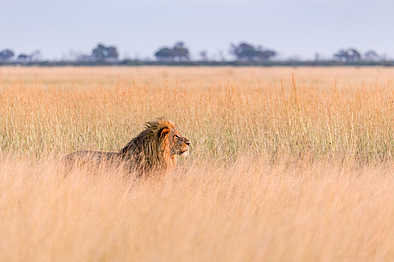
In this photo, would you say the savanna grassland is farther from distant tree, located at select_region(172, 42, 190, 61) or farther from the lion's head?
distant tree, located at select_region(172, 42, 190, 61)

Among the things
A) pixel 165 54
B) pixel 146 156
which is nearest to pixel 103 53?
pixel 165 54

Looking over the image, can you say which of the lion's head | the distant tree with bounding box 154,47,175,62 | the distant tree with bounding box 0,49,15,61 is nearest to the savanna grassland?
the lion's head

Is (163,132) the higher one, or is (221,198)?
(163,132)

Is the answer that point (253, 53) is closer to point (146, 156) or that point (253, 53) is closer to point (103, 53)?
point (103, 53)

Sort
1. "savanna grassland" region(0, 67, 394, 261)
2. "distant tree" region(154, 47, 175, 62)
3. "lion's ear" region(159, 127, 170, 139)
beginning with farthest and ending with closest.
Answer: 1. "distant tree" region(154, 47, 175, 62)
2. "lion's ear" region(159, 127, 170, 139)
3. "savanna grassland" region(0, 67, 394, 261)

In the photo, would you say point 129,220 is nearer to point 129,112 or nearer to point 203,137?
point 203,137

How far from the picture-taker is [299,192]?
5402 mm

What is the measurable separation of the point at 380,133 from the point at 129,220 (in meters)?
5.79

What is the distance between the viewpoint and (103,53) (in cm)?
9356

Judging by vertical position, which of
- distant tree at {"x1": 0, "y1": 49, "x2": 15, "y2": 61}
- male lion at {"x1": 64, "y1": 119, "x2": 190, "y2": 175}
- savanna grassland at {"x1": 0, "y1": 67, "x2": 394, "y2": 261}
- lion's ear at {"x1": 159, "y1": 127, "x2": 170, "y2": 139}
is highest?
lion's ear at {"x1": 159, "y1": 127, "x2": 170, "y2": 139}

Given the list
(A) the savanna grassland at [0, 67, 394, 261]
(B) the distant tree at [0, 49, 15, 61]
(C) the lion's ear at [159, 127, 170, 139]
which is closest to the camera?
(A) the savanna grassland at [0, 67, 394, 261]

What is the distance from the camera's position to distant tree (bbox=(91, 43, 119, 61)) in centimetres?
9275

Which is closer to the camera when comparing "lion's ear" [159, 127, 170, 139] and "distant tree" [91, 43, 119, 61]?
"lion's ear" [159, 127, 170, 139]

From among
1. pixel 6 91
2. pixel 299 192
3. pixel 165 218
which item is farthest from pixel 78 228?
pixel 6 91
